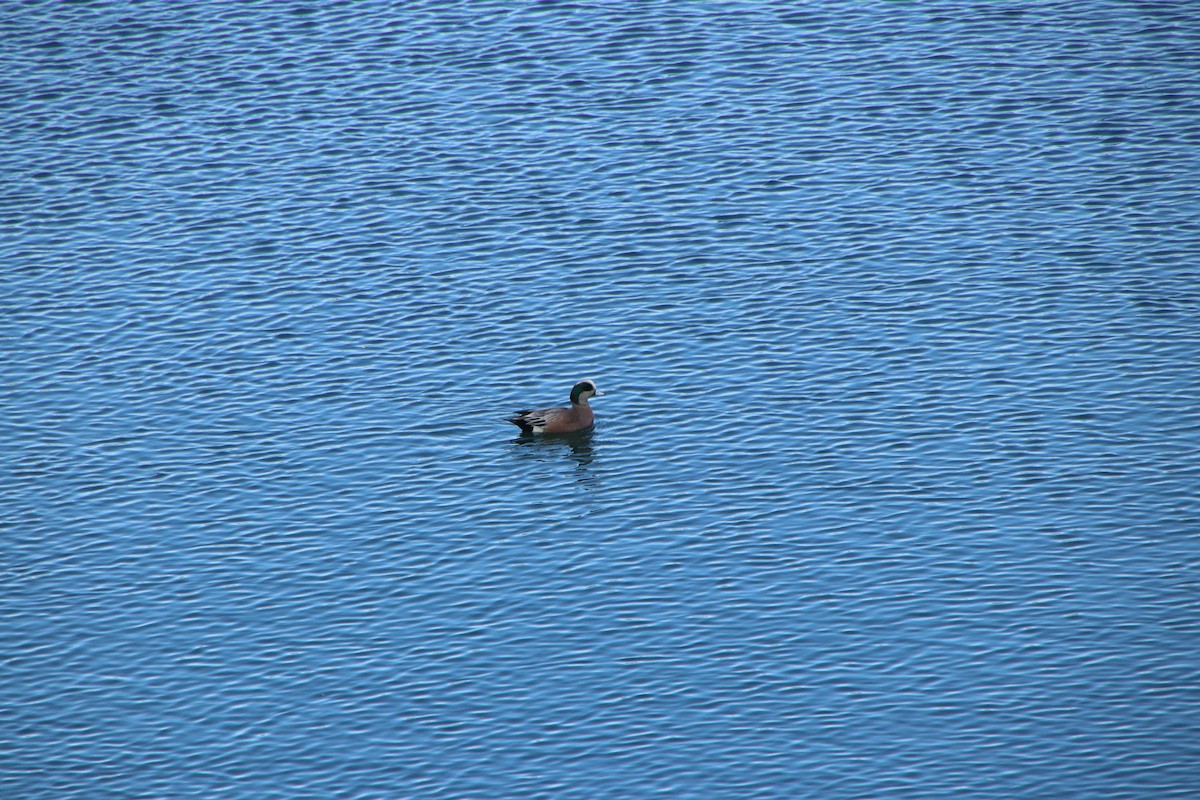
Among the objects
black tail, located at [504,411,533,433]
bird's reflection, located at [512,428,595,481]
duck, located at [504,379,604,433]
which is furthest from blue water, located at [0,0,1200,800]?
duck, located at [504,379,604,433]

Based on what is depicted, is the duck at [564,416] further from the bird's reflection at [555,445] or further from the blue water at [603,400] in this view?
the blue water at [603,400]

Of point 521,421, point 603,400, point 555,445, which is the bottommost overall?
point 555,445

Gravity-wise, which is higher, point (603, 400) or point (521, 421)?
point (521, 421)

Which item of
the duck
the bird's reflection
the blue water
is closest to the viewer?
the blue water

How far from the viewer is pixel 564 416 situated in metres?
43.0

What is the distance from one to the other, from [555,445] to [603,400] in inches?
91.7

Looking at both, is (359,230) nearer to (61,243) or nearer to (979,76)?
(61,243)

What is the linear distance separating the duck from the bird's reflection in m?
0.19

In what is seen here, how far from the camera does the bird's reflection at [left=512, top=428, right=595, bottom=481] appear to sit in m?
43.2

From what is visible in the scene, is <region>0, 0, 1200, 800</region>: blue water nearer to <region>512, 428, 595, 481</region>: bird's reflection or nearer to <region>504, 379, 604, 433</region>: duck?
<region>512, 428, 595, 481</region>: bird's reflection

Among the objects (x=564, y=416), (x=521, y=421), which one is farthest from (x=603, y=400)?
(x=521, y=421)

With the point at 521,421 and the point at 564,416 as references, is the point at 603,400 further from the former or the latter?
the point at 521,421

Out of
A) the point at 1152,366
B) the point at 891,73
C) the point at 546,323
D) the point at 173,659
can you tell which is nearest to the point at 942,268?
the point at 1152,366

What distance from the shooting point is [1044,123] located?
58.9 metres
